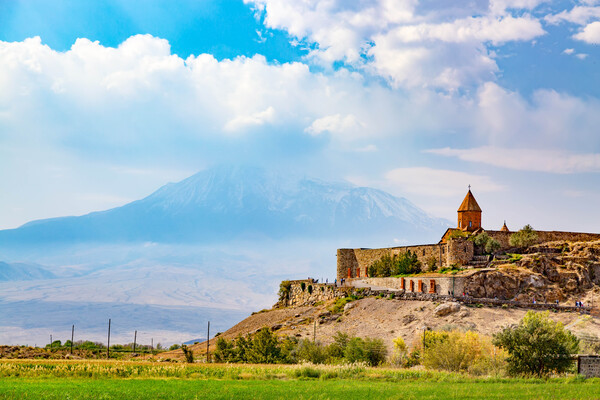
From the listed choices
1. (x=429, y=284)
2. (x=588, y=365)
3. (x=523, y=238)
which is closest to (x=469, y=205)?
(x=523, y=238)

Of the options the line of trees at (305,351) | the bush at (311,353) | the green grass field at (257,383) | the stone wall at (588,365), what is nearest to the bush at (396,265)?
the line of trees at (305,351)

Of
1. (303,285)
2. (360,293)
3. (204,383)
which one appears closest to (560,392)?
(204,383)

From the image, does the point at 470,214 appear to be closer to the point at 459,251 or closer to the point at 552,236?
the point at 552,236

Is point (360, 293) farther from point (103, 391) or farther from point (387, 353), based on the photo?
point (103, 391)

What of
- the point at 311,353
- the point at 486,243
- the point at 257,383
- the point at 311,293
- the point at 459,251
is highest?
the point at 486,243

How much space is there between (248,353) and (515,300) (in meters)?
25.9

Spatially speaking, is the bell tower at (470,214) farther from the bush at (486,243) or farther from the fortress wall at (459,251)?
the fortress wall at (459,251)

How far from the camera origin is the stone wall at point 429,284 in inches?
2359

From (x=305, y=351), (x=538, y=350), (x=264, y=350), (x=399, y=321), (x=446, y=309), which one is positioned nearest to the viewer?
(x=538, y=350)

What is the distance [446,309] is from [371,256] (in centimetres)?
2751

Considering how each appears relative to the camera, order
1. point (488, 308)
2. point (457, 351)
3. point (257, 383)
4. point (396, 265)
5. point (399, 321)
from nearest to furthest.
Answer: point (257, 383), point (457, 351), point (399, 321), point (488, 308), point (396, 265)

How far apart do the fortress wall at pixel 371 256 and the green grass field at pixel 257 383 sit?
1406 inches

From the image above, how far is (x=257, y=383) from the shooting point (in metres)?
33.9

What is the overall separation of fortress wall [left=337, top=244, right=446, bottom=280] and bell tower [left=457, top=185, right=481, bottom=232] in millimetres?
7977
